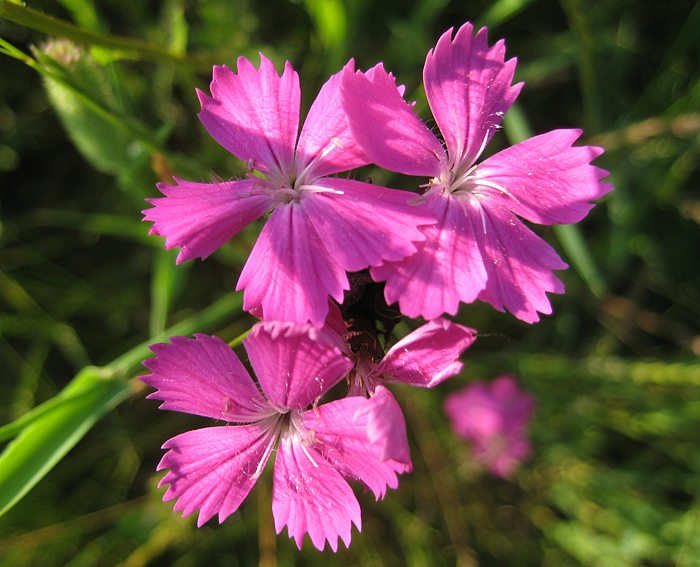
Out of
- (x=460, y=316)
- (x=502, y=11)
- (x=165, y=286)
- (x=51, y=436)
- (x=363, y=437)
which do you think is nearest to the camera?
(x=363, y=437)

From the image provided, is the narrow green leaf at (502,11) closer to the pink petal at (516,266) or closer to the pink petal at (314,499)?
the pink petal at (516,266)

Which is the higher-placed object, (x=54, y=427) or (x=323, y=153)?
(x=323, y=153)

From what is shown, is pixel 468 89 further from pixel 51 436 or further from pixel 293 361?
pixel 51 436

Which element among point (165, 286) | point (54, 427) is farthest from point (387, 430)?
point (165, 286)

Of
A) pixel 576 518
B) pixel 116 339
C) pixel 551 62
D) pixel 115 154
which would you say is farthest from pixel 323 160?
pixel 576 518

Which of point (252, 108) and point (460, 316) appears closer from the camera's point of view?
point (252, 108)

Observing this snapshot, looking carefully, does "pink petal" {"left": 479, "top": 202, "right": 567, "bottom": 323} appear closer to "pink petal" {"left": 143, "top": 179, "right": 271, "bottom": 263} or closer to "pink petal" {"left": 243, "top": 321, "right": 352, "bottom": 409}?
"pink petal" {"left": 243, "top": 321, "right": 352, "bottom": 409}
